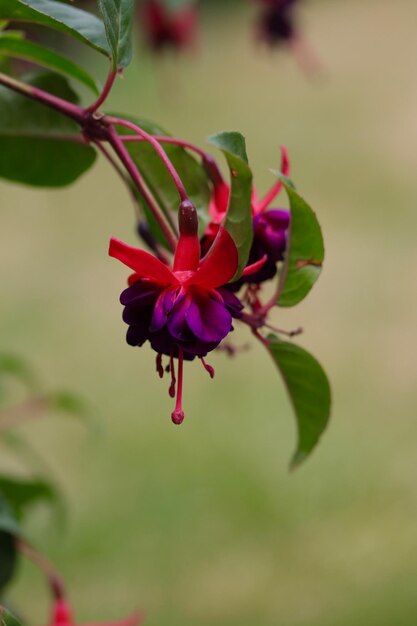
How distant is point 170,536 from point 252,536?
13cm

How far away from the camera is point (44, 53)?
1.69 ft

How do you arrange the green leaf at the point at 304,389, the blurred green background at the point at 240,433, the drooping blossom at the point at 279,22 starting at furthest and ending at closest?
the blurred green background at the point at 240,433 < the drooping blossom at the point at 279,22 < the green leaf at the point at 304,389

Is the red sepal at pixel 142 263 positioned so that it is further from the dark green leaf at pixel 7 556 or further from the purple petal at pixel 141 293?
the dark green leaf at pixel 7 556

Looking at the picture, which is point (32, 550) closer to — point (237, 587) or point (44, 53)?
point (44, 53)

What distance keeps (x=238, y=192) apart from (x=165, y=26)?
0.91 metres

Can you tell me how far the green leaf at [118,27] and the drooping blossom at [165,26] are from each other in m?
0.78

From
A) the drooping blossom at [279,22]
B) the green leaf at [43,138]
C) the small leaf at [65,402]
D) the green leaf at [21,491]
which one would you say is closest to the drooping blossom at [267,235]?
the green leaf at [43,138]

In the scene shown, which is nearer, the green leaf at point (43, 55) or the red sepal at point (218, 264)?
the red sepal at point (218, 264)

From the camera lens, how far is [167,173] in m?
0.49

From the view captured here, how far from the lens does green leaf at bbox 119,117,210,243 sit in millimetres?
483

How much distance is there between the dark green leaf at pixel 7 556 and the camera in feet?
1.97

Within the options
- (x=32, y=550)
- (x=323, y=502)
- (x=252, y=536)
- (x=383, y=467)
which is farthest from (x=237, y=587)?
(x=32, y=550)

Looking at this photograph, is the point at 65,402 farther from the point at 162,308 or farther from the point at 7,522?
the point at 162,308

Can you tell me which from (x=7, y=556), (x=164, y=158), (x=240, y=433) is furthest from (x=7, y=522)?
(x=240, y=433)
